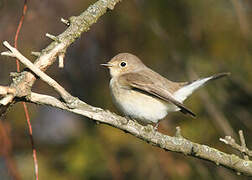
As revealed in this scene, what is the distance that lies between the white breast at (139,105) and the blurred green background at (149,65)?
68 cm

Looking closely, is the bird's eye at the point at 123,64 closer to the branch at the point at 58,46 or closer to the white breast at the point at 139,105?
the white breast at the point at 139,105

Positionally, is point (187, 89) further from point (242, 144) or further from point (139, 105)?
point (242, 144)

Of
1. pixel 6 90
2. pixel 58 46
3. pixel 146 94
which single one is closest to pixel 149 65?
pixel 146 94

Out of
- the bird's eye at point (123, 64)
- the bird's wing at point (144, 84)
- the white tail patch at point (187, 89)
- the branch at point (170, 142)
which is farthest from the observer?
the bird's eye at point (123, 64)

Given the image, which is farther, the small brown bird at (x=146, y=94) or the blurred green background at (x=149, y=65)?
the blurred green background at (x=149, y=65)

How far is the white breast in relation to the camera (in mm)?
3777

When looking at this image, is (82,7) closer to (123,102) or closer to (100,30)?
(100,30)

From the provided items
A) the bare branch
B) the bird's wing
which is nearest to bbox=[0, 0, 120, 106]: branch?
the bare branch

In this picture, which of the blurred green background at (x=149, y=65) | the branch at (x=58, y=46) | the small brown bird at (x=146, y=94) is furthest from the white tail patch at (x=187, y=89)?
the branch at (x=58, y=46)

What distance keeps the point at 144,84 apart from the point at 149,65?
1439 mm

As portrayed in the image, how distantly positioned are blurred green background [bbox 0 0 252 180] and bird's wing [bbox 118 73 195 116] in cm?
59

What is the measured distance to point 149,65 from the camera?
17.1ft

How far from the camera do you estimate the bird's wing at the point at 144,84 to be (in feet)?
12.0

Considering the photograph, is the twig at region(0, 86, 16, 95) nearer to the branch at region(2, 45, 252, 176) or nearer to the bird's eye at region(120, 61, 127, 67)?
the branch at region(2, 45, 252, 176)
